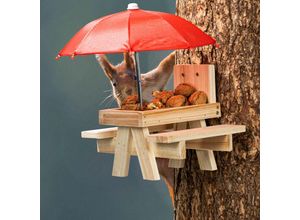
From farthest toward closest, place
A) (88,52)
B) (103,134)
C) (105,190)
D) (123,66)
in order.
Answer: (105,190), (123,66), (103,134), (88,52)

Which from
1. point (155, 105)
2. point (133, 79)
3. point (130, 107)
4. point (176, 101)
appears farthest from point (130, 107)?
point (133, 79)

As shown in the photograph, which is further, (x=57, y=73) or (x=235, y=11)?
(x=57, y=73)

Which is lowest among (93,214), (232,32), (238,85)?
(93,214)

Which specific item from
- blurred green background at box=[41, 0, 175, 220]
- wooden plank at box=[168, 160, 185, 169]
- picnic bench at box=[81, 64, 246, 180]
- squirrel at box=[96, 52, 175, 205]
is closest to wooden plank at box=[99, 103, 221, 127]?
picnic bench at box=[81, 64, 246, 180]

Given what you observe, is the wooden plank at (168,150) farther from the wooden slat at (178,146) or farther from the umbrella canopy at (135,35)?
the umbrella canopy at (135,35)

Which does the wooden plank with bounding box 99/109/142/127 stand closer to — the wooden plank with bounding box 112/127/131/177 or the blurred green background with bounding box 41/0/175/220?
the wooden plank with bounding box 112/127/131/177

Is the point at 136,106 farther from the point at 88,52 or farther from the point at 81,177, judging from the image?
the point at 81,177

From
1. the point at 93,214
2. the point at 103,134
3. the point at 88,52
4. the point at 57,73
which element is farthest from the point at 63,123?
the point at 88,52

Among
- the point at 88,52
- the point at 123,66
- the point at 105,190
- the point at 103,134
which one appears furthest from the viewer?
the point at 105,190
